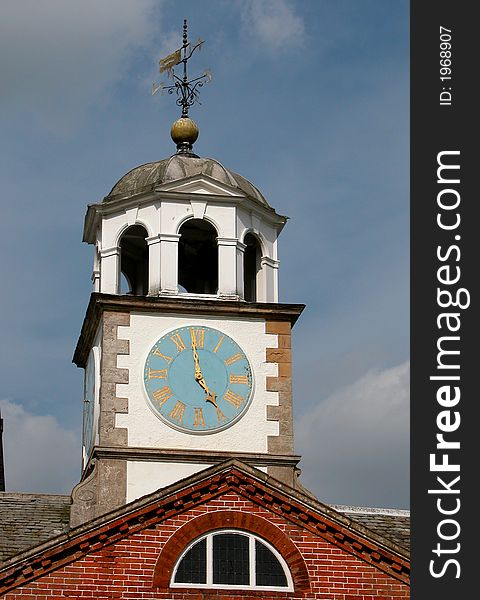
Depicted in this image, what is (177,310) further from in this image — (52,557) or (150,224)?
(52,557)

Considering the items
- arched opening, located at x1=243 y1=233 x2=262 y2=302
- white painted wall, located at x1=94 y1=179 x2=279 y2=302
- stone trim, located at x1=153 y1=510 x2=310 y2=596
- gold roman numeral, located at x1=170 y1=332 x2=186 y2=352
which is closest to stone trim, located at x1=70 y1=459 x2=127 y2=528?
stone trim, located at x1=153 y1=510 x2=310 y2=596

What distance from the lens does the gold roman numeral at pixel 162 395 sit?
2950 cm

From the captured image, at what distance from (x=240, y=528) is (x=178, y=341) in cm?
468

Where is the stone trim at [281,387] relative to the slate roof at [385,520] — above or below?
above

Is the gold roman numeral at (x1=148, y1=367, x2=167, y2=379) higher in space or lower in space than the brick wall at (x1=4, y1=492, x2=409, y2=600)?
higher

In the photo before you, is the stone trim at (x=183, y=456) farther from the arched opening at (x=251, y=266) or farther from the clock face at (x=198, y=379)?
the arched opening at (x=251, y=266)

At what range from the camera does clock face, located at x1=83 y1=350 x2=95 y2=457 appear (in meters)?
30.8

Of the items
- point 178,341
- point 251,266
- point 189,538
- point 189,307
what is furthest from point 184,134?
point 189,538

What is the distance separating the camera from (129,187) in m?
32.1

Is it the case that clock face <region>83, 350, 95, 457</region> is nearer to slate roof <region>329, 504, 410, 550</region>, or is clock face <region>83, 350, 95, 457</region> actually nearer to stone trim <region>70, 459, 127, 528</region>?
stone trim <region>70, 459, 127, 528</region>

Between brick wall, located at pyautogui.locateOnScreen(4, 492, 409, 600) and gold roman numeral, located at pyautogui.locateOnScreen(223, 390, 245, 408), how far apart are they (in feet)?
9.35

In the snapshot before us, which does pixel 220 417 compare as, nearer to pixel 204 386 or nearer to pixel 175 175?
pixel 204 386

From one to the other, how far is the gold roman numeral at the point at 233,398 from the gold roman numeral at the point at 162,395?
45.6 inches

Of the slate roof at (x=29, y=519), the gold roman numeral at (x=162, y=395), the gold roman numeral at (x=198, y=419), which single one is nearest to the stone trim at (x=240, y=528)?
the slate roof at (x=29, y=519)
